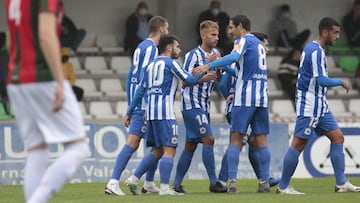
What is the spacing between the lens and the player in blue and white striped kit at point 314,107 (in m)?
12.0

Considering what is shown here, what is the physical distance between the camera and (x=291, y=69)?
71.3 ft

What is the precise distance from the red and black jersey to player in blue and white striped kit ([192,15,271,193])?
5006mm

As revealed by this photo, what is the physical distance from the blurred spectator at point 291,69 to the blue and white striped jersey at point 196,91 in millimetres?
9130

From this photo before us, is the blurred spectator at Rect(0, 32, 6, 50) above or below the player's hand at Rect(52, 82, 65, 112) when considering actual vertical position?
above

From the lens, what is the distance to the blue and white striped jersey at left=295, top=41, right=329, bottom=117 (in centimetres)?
1198

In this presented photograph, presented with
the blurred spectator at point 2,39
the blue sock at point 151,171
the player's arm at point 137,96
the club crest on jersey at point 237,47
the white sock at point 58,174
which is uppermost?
the blurred spectator at point 2,39

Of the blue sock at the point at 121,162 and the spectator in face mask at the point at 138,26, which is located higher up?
the spectator in face mask at the point at 138,26

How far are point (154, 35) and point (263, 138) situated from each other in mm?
1868

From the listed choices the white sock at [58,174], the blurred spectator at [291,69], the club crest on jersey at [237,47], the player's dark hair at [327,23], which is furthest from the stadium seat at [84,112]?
the white sock at [58,174]

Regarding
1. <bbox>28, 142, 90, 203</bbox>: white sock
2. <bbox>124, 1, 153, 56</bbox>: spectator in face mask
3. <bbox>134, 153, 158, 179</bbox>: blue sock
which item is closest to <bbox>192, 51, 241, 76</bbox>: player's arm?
<bbox>134, 153, 158, 179</bbox>: blue sock

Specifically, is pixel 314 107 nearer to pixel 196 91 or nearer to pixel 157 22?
pixel 196 91

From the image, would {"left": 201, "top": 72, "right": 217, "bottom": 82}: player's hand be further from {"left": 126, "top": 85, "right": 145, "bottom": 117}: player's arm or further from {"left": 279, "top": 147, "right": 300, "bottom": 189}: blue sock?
{"left": 279, "top": 147, "right": 300, "bottom": 189}: blue sock

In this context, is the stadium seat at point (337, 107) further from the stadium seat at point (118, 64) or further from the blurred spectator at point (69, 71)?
the blurred spectator at point (69, 71)

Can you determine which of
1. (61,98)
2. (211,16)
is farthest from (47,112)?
(211,16)
